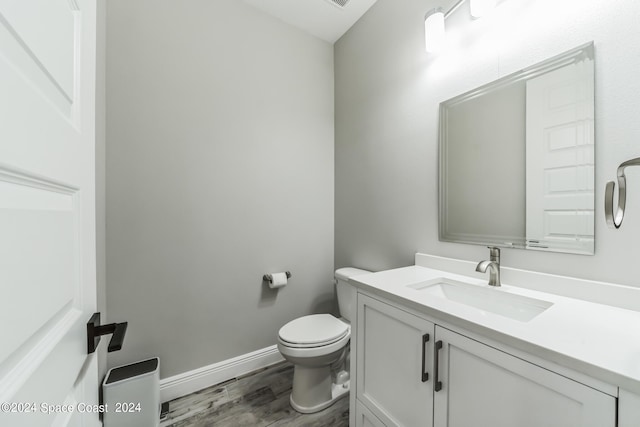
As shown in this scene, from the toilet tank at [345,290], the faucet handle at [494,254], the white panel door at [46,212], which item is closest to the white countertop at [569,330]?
the faucet handle at [494,254]

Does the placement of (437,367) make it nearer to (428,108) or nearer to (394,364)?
(394,364)

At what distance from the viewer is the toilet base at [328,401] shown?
144cm

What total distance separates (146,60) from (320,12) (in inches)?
49.7

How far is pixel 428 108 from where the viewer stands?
1.46 m

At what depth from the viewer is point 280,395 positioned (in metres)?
1.58

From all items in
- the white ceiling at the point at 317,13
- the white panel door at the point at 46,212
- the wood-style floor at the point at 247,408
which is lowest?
the wood-style floor at the point at 247,408

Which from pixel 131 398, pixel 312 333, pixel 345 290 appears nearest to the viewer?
pixel 131 398

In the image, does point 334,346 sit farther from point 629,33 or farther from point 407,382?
point 629,33

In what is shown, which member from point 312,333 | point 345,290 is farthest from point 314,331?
point 345,290

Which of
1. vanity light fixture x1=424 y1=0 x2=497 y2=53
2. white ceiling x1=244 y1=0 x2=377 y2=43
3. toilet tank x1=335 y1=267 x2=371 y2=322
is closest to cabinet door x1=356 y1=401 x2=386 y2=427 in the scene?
toilet tank x1=335 y1=267 x2=371 y2=322

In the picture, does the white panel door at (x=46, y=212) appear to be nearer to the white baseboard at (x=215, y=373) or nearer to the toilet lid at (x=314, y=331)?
the toilet lid at (x=314, y=331)

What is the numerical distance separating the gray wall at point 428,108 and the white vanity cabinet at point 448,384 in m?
0.56

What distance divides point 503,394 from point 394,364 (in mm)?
374

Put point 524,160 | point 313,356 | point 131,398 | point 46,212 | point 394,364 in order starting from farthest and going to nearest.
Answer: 1. point 313,356
2. point 131,398
3. point 524,160
4. point 394,364
5. point 46,212
